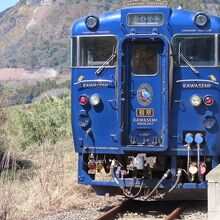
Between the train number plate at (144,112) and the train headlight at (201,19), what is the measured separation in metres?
1.63

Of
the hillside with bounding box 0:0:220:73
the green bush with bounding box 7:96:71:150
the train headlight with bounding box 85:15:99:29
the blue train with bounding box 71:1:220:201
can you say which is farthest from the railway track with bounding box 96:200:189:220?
the hillside with bounding box 0:0:220:73

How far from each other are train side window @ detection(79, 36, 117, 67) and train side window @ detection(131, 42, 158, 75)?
1.32 feet

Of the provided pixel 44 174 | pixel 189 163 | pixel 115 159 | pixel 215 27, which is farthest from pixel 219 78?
pixel 44 174

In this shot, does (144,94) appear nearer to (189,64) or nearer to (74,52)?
(189,64)

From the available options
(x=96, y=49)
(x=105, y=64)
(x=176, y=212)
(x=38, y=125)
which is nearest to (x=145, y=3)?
(x=96, y=49)

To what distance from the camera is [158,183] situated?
9.98 m

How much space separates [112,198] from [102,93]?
2638 millimetres

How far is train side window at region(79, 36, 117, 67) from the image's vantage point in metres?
10.4

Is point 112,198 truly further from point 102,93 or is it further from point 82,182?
point 102,93

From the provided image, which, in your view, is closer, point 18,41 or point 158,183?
point 158,183

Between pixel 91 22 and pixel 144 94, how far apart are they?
1559 millimetres

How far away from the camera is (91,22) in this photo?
10.4 metres

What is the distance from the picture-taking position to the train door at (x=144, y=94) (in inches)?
395

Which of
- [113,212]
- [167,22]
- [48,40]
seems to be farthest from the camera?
[48,40]
